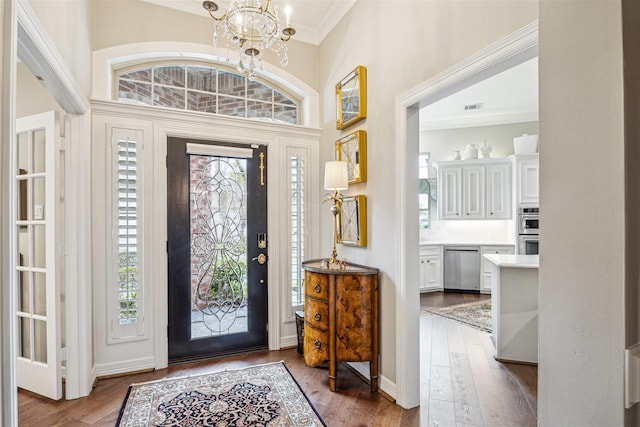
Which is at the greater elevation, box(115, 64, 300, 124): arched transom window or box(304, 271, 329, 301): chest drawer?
box(115, 64, 300, 124): arched transom window

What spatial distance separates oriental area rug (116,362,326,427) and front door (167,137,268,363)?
1.64 feet

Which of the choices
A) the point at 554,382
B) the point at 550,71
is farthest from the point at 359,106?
the point at 554,382

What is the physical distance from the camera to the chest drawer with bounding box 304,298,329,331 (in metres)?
2.70

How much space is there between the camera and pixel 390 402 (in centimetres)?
252

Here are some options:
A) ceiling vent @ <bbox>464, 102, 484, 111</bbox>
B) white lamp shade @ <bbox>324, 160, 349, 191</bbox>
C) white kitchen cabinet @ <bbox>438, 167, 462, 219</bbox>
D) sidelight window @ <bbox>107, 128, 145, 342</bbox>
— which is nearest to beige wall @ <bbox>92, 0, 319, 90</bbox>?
sidelight window @ <bbox>107, 128, 145, 342</bbox>

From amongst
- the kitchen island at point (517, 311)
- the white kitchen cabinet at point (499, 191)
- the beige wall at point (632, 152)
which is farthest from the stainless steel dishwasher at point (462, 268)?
the beige wall at point (632, 152)

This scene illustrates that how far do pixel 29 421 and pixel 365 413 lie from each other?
2249 mm

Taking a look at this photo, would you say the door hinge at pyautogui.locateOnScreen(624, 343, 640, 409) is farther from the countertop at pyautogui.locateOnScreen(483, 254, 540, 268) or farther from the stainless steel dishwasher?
the stainless steel dishwasher

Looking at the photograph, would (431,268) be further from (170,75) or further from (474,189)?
(170,75)

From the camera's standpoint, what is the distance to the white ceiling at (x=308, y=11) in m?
3.26

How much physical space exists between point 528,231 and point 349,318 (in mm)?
4456

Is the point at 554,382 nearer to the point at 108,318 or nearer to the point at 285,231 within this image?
the point at 285,231

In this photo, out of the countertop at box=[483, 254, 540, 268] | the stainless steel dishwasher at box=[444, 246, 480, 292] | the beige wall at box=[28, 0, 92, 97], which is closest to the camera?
the beige wall at box=[28, 0, 92, 97]

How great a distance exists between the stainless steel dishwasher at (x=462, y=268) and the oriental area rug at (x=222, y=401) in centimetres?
429
